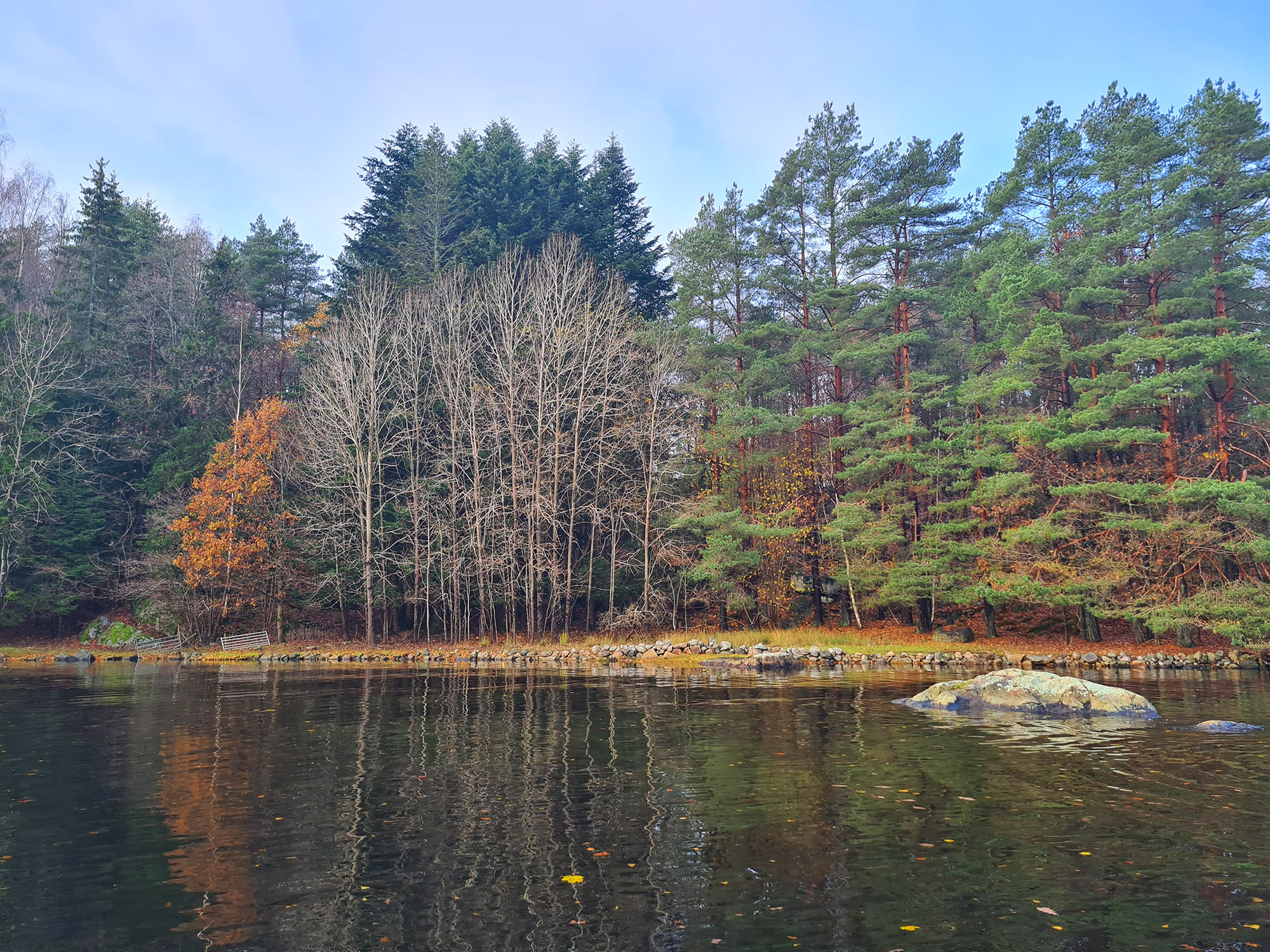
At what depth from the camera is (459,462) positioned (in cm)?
3791

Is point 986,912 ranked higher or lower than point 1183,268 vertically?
lower

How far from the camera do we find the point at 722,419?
34719mm

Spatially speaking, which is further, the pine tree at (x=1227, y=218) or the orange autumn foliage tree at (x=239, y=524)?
the orange autumn foliage tree at (x=239, y=524)

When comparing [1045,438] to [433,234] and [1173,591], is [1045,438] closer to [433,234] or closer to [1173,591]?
[1173,591]

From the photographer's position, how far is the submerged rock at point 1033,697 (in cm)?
1614

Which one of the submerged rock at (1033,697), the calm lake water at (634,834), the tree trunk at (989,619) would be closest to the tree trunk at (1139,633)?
the tree trunk at (989,619)

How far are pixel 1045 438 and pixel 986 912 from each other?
2634cm

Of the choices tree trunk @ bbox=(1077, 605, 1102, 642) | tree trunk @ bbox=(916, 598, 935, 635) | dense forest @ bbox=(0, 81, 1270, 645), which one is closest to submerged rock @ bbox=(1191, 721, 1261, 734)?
dense forest @ bbox=(0, 81, 1270, 645)

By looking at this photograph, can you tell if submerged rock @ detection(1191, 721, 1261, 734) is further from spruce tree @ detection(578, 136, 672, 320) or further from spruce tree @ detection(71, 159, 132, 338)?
spruce tree @ detection(71, 159, 132, 338)

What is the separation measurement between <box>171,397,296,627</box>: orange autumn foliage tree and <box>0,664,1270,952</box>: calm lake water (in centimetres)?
2277

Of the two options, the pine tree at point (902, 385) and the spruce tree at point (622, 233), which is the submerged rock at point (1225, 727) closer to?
the pine tree at point (902, 385)

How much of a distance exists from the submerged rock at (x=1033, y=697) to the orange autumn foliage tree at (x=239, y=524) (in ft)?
102

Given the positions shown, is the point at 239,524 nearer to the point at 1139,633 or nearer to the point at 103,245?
the point at 103,245

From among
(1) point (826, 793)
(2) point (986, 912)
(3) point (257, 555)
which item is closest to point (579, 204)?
(3) point (257, 555)
